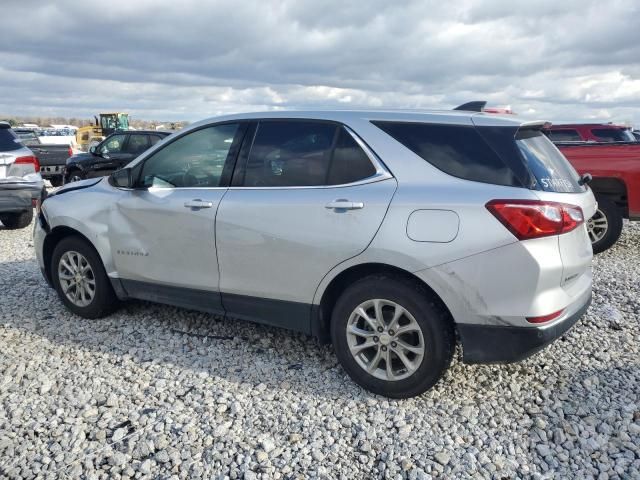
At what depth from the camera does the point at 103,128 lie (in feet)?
115

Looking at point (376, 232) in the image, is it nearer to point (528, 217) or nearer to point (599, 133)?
point (528, 217)

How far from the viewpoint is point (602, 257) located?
7.19 meters

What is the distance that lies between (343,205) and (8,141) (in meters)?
7.23

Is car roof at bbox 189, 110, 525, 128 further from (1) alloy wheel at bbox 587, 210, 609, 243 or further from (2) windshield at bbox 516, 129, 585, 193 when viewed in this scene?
(1) alloy wheel at bbox 587, 210, 609, 243

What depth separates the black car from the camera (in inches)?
538

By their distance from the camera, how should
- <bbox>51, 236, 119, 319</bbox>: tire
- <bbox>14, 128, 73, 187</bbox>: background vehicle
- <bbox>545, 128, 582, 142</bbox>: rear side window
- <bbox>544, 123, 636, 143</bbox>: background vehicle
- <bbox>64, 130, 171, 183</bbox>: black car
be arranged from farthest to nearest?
1. <bbox>14, 128, 73, 187</bbox>: background vehicle
2. <bbox>64, 130, 171, 183</bbox>: black car
3. <bbox>545, 128, 582, 142</bbox>: rear side window
4. <bbox>544, 123, 636, 143</bbox>: background vehicle
5. <bbox>51, 236, 119, 319</bbox>: tire

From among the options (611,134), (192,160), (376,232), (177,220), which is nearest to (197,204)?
(177,220)

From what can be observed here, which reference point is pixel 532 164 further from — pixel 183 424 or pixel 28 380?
pixel 28 380

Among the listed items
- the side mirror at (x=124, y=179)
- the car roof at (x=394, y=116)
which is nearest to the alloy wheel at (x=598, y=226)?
the car roof at (x=394, y=116)

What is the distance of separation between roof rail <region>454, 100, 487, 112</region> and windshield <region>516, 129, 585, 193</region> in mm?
491

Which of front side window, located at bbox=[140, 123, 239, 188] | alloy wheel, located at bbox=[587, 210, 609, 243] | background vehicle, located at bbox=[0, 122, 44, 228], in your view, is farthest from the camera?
background vehicle, located at bbox=[0, 122, 44, 228]

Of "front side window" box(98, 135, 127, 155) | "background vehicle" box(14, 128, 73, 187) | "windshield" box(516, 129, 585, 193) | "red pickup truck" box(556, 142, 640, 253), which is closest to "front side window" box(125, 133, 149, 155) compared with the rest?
"front side window" box(98, 135, 127, 155)

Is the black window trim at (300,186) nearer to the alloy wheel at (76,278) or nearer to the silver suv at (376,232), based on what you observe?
the silver suv at (376,232)

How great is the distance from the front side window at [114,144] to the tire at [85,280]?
9625mm
